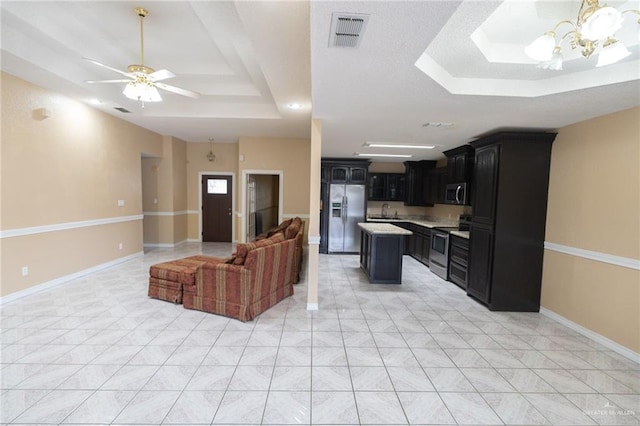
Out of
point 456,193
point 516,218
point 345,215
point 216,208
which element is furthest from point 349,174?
point 216,208

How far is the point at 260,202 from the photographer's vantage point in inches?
324

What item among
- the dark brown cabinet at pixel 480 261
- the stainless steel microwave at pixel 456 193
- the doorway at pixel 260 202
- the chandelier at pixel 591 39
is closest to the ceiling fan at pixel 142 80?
the chandelier at pixel 591 39

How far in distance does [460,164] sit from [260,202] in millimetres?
5520

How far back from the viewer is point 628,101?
2.53 m

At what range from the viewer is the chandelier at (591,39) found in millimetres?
1401

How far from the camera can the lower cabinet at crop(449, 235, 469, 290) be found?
168 inches

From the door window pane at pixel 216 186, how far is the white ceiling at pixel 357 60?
325cm

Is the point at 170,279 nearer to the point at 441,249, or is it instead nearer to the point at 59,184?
the point at 59,184

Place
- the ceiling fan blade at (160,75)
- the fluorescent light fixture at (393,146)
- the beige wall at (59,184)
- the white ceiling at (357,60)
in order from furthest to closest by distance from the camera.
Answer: the fluorescent light fixture at (393,146) < the beige wall at (59,184) < the ceiling fan blade at (160,75) < the white ceiling at (357,60)

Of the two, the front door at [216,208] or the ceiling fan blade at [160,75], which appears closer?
the ceiling fan blade at [160,75]

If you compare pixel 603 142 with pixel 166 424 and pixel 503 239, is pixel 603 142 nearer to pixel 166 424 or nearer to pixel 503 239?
pixel 503 239

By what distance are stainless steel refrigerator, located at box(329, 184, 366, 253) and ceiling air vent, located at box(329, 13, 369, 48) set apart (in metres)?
4.92

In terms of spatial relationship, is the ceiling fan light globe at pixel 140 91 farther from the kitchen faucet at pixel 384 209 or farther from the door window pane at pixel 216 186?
the kitchen faucet at pixel 384 209

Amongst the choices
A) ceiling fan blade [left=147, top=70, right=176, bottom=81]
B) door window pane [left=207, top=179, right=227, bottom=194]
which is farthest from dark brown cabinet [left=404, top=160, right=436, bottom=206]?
ceiling fan blade [left=147, top=70, right=176, bottom=81]
